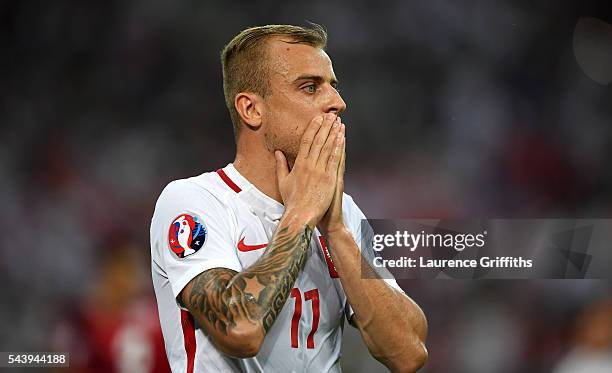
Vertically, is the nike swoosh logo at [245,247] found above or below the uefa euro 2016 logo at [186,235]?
below

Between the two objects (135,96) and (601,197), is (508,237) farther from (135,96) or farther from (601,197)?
(135,96)

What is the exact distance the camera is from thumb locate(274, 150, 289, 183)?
8.79ft

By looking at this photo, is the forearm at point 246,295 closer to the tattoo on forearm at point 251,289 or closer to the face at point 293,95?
the tattoo on forearm at point 251,289

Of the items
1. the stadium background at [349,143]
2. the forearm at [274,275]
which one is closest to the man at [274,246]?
the forearm at [274,275]

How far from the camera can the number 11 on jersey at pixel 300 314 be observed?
2.55 meters

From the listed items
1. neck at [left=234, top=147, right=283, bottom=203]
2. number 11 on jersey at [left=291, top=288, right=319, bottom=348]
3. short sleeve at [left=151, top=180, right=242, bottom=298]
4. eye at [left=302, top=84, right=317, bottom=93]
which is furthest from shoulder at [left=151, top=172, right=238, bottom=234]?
eye at [left=302, top=84, right=317, bottom=93]

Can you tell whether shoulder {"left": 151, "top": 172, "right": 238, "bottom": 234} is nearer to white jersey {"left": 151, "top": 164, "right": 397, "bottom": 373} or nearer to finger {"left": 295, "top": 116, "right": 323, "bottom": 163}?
white jersey {"left": 151, "top": 164, "right": 397, "bottom": 373}

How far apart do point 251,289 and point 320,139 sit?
0.64 metres

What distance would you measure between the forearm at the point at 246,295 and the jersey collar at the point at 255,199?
0.32 metres

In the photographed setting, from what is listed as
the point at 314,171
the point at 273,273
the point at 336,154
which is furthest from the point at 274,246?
the point at 336,154

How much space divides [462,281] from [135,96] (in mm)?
3134

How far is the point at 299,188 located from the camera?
2559 millimetres

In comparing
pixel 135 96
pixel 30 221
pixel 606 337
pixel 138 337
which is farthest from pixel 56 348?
pixel 606 337

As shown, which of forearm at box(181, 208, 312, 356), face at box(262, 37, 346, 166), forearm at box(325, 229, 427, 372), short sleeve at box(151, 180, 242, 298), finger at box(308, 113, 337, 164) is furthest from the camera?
face at box(262, 37, 346, 166)
